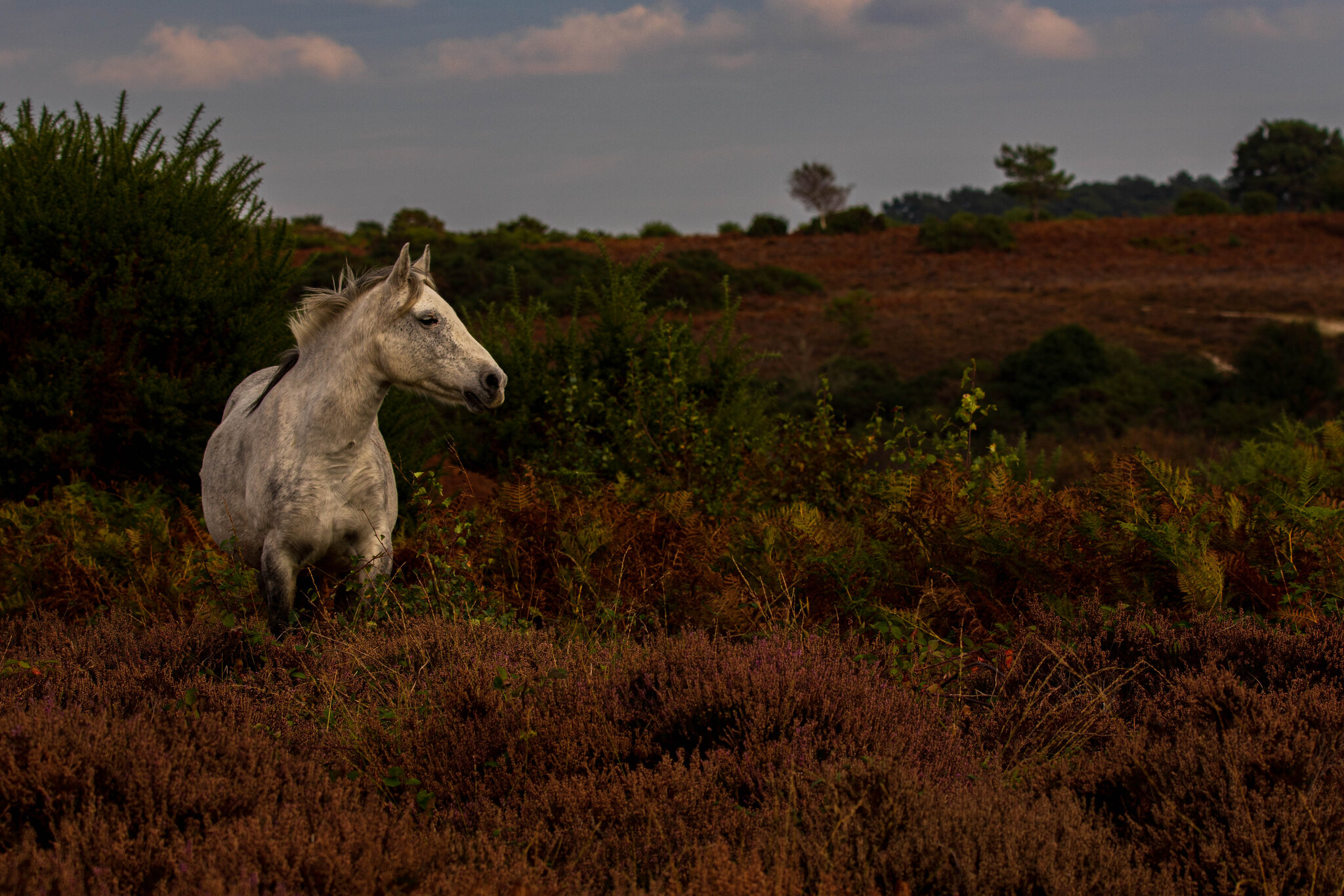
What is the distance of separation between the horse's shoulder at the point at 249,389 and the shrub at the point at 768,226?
57.9 meters

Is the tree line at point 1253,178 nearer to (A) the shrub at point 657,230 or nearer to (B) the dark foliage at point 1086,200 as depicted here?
(A) the shrub at point 657,230

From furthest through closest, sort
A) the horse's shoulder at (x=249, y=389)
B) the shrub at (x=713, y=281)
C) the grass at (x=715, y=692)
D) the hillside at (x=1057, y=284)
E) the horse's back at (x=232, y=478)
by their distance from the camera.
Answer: the shrub at (x=713, y=281), the hillside at (x=1057, y=284), the horse's shoulder at (x=249, y=389), the horse's back at (x=232, y=478), the grass at (x=715, y=692)

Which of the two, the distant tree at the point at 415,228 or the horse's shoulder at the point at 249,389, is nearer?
the horse's shoulder at the point at 249,389

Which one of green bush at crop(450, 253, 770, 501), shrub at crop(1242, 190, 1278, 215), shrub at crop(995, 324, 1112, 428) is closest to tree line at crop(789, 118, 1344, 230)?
shrub at crop(1242, 190, 1278, 215)

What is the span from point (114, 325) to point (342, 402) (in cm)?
328

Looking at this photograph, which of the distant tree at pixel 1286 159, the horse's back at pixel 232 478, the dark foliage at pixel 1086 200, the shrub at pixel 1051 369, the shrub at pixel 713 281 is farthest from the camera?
the dark foliage at pixel 1086 200

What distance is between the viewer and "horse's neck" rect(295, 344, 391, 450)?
4.63 metres

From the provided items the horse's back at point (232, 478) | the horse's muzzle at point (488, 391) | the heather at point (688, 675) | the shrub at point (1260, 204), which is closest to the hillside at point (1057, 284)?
the shrub at point (1260, 204)

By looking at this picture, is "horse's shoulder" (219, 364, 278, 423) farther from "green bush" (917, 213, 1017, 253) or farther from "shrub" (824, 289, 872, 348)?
"green bush" (917, 213, 1017, 253)

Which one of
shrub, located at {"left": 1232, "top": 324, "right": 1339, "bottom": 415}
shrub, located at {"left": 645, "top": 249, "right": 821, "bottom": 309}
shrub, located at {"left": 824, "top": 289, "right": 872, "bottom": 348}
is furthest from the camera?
shrub, located at {"left": 645, "top": 249, "right": 821, "bottom": 309}

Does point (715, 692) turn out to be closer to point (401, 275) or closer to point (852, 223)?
point (401, 275)

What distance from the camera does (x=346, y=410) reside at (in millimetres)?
4629

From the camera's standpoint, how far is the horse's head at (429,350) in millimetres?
4473

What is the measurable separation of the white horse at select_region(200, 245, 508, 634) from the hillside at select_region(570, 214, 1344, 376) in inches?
1001
